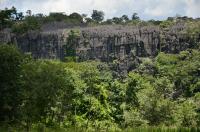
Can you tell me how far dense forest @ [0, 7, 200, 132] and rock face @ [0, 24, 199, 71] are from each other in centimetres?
254

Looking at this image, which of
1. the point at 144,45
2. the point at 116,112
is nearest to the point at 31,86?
the point at 116,112

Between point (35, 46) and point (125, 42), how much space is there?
15.9 meters

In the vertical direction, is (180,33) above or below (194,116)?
above

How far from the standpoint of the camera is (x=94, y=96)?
51.5m

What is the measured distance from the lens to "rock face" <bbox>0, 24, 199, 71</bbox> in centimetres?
8138

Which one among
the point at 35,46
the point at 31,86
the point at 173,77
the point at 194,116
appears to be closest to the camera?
the point at 31,86

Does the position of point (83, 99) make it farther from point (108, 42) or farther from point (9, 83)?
point (108, 42)

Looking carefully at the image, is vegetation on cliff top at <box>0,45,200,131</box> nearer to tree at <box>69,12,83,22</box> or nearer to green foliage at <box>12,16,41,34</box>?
green foliage at <box>12,16,41,34</box>

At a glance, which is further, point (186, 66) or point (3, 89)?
point (186, 66)

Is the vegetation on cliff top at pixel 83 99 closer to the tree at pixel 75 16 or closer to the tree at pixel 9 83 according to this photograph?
the tree at pixel 9 83

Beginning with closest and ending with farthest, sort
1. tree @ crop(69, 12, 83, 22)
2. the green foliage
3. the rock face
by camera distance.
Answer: the rock face, the green foliage, tree @ crop(69, 12, 83, 22)

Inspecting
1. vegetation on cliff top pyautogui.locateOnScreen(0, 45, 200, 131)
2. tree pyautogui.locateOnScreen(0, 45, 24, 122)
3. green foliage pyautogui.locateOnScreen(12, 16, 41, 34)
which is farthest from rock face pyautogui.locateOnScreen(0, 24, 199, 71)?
tree pyautogui.locateOnScreen(0, 45, 24, 122)

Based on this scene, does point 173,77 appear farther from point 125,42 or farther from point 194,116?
point 194,116

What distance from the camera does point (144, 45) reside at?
82250mm
